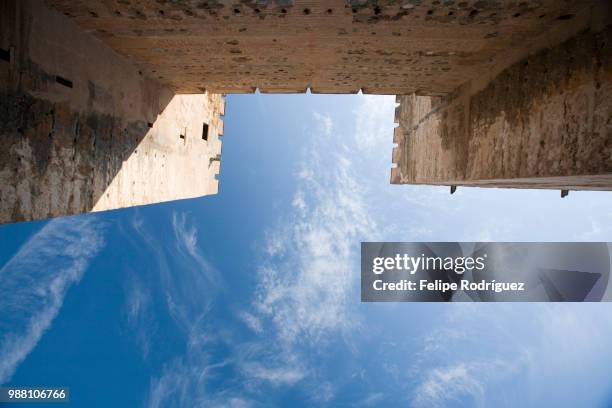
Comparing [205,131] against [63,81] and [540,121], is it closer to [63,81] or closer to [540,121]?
[63,81]

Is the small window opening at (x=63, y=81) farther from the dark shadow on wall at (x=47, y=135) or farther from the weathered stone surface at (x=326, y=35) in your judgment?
the weathered stone surface at (x=326, y=35)

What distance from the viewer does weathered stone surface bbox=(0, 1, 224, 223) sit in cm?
304

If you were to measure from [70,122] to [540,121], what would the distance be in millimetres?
4479

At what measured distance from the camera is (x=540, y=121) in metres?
3.38

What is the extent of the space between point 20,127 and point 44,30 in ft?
2.86

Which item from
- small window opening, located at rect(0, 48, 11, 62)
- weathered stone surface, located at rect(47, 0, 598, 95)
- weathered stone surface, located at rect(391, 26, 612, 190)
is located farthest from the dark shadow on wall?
weathered stone surface, located at rect(391, 26, 612, 190)

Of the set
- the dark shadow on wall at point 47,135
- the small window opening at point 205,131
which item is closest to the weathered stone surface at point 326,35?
the dark shadow on wall at point 47,135

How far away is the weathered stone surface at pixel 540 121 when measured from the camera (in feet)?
8.94

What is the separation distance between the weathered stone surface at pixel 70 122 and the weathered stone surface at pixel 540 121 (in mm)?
4339

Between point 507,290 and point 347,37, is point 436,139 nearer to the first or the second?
point 347,37

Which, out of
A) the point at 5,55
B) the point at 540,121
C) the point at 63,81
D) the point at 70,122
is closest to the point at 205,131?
the point at 70,122

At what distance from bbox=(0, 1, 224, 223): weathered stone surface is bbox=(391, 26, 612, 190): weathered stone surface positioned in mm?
4339

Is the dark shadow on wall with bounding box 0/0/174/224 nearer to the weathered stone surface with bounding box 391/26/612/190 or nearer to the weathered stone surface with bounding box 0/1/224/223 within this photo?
the weathered stone surface with bounding box 0/1/224/223

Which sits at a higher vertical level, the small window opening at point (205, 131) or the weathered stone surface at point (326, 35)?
the weathered stone surface at point (326, 35)
